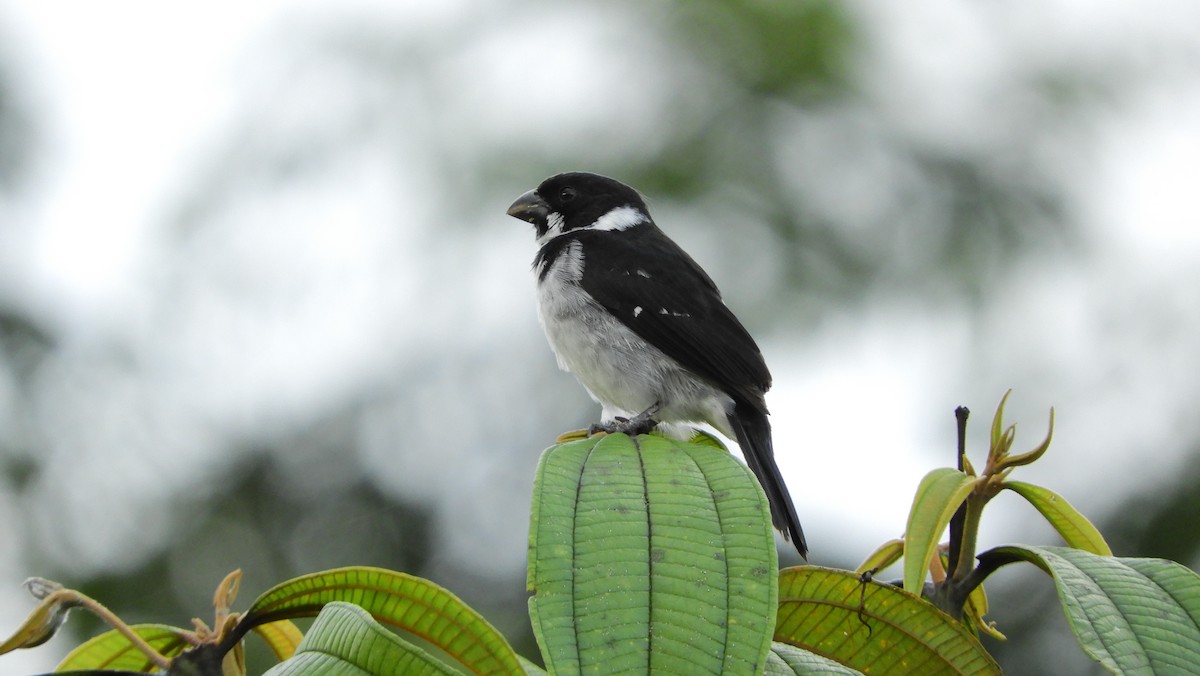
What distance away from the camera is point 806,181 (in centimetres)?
812

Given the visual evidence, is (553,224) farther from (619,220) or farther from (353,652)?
(353,652)

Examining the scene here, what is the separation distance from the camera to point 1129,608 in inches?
61.4

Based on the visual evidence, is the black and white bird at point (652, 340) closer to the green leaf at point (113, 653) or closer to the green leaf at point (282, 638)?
the green leaf at point (282, 638)

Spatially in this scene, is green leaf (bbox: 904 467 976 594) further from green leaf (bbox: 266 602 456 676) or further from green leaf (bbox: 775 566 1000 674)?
green leaf (bbox: 266 602 456 676)

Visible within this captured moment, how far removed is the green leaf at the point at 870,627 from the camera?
170cm

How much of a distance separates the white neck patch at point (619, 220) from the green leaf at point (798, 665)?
3270 mm

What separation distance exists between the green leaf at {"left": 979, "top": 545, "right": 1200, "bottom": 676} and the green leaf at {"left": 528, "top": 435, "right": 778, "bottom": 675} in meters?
0.41

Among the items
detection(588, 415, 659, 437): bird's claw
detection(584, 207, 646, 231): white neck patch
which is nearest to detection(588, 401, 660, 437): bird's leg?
detection(588, 415, 659, 437): bird's claw

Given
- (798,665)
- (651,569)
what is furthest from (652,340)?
(651,569)

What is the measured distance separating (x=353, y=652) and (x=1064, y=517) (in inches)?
44.2

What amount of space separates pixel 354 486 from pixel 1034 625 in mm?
3907

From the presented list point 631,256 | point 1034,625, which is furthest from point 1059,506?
point 1034,625

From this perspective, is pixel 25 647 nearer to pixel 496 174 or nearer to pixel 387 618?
pixel 387 618

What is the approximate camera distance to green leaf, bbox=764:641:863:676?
1.51 m
